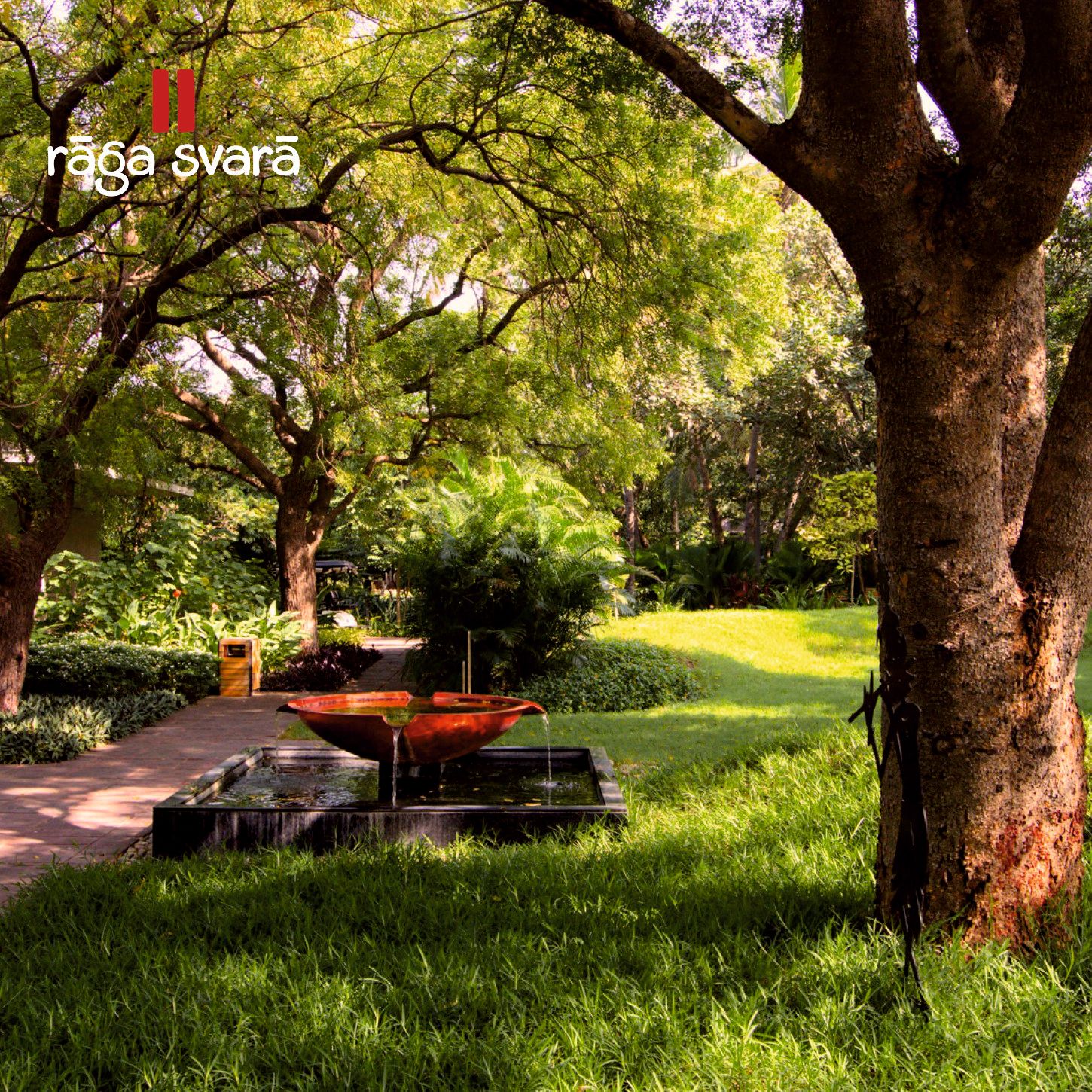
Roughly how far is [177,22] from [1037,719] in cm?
769

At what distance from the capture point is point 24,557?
9.28 meters

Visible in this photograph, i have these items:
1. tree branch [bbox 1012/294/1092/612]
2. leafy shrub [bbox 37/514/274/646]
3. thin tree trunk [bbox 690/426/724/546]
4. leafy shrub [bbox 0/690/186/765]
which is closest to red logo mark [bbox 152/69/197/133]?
leafy shrub [bbox 0/690/186/765]

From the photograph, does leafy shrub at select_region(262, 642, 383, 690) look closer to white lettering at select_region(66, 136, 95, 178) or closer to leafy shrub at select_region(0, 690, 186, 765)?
leafy shrub at select_region(0, 690, 186, 765)

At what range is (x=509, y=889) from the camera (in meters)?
4.19

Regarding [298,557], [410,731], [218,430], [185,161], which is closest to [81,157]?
[185,161]

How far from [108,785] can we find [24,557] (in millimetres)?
2874

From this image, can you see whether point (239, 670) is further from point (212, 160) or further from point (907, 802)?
point (907, 802)

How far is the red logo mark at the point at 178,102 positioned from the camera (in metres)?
7.08

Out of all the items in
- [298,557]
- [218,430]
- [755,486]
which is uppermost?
[755,486]

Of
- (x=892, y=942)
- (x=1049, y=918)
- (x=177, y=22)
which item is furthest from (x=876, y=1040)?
(x=177, y=22)

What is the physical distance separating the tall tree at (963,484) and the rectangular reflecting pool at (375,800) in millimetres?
2391

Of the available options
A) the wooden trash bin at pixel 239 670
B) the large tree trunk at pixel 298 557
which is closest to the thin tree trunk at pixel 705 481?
the large tree trunk at pixel 298 557

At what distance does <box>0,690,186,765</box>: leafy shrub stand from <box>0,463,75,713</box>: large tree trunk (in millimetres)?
475

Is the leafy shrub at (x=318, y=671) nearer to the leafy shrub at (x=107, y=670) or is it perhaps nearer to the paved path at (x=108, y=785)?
the leafy shrub at (x=107, y=670)
